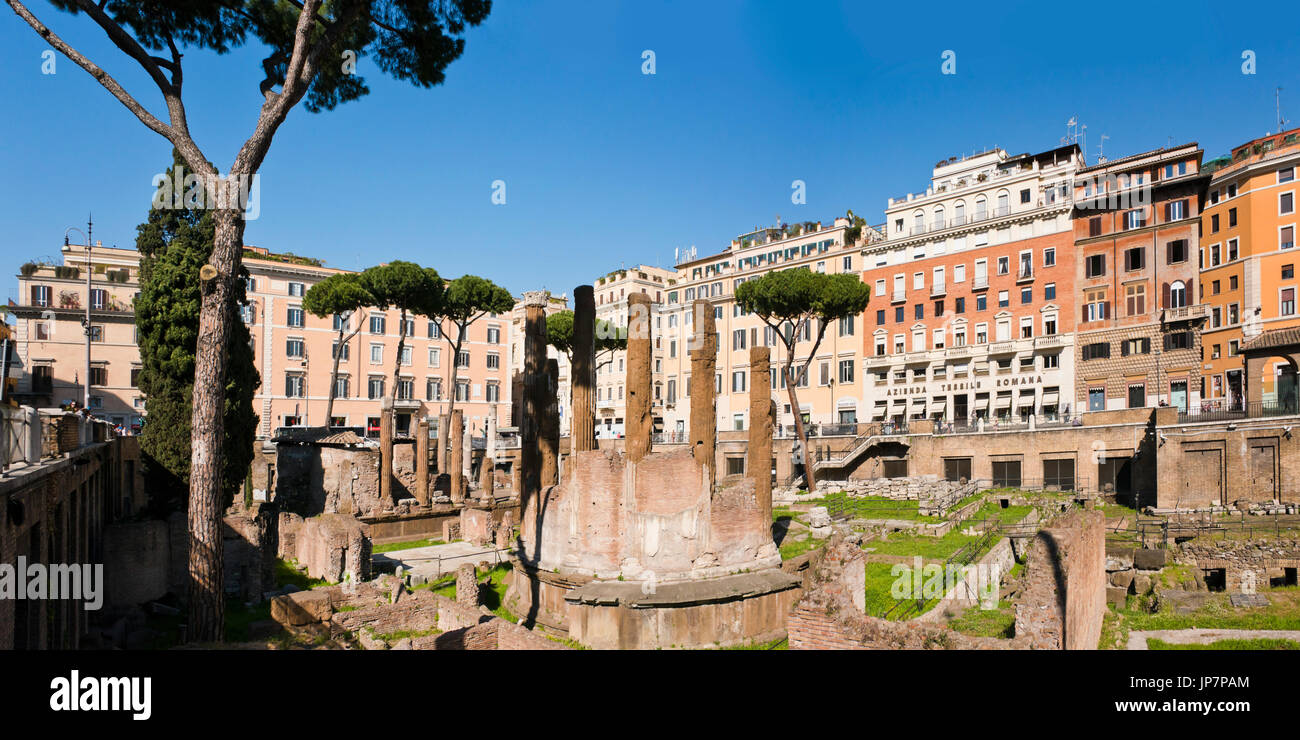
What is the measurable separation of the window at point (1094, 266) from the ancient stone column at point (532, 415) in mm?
34073

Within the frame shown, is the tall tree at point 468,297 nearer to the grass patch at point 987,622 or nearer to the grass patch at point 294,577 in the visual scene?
the grass patch at point 294,577

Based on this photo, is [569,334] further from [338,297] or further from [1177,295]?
[1177,295]

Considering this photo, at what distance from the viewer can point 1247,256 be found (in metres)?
36.2

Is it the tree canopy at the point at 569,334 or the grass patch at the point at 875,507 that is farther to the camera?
the tree canopy at the point at 569,334

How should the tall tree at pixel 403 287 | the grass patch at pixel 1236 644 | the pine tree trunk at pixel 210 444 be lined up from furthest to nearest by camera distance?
the tall tree at pixel 403 287
the grass patch at pixel 1236 644
the pine tree trunk at pixel 210 444

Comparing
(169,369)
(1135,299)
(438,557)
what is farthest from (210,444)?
(1135,299)

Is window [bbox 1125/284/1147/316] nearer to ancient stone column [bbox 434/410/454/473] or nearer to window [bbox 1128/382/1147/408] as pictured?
window [bbox 1128/382/1147/408]

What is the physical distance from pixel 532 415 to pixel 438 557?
8614 millimetres

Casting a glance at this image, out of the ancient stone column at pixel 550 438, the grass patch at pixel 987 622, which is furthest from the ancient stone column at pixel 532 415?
the grass patch at pixel 987 622

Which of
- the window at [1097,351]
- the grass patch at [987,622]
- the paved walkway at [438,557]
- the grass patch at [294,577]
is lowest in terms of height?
the paved walkway at [438,557]

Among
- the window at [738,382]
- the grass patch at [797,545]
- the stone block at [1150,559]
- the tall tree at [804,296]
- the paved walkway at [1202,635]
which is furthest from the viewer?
the window at [738,382]

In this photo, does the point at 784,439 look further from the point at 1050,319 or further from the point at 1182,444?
the point at 1182,444

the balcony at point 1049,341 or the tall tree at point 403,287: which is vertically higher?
the tall tree at point 403,287

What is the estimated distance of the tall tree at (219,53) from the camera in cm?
1062
